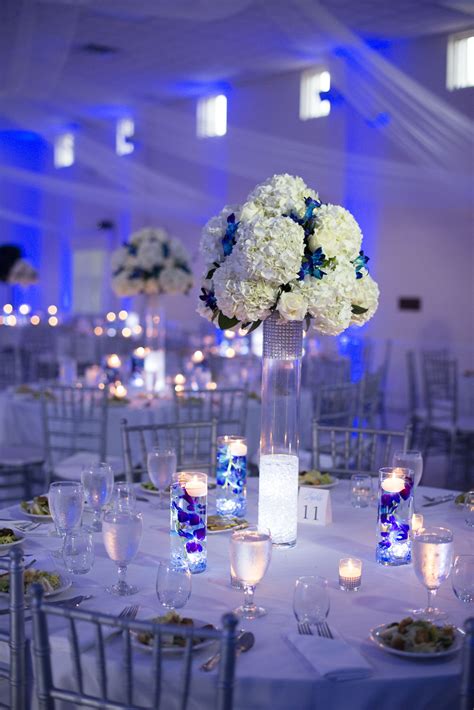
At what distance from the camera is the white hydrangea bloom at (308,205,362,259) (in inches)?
85.1

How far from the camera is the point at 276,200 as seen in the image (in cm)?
217

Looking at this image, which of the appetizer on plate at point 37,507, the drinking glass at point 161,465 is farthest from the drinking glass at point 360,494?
the appetizer on plate at point 37,507

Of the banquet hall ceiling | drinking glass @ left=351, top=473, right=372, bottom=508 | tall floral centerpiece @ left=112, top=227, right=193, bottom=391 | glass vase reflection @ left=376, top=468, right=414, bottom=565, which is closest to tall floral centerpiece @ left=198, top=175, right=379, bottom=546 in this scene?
glass vase reflection @ left=376, top=468, right=414, bottom=565

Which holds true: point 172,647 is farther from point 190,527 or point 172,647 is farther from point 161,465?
point 161,465

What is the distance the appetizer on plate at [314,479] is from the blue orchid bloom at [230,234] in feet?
3.08

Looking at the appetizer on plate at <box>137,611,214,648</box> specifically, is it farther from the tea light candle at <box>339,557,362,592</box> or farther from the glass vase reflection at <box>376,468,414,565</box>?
the glass vase reflection at <box>376,468,414,565</box>

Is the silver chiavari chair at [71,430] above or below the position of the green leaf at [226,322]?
below

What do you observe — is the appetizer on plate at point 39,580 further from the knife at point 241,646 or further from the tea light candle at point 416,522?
the tea light candle at point 416,522

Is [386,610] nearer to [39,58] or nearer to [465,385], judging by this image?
[465,385]

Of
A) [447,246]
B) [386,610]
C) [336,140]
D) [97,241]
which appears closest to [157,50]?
[336,140]

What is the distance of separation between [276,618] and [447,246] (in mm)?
8216

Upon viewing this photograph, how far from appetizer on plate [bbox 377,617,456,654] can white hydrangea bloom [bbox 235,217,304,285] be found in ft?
2.87

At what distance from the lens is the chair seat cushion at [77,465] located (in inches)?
168

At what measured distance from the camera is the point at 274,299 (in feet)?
7.13
